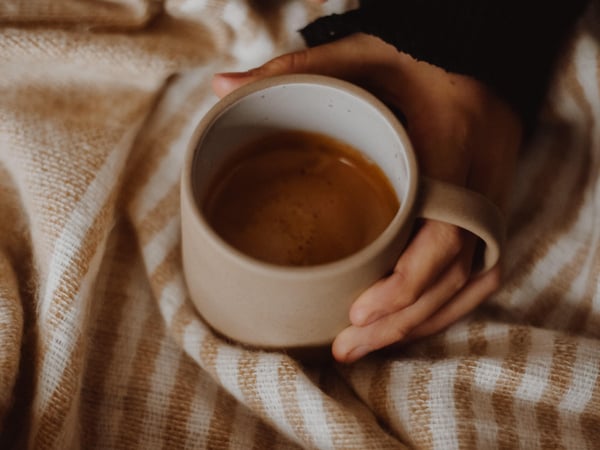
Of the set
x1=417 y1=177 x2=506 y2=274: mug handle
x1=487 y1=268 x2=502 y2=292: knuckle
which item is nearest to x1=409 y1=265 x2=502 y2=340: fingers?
x1=487 y1=268 x2=502 y2=292: knuckle

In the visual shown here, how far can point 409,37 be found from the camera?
0.49 meters

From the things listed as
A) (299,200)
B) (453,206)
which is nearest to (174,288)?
(299,200)

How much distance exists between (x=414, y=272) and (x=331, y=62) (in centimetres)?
17

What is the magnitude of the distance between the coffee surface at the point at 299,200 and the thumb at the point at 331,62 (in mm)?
43

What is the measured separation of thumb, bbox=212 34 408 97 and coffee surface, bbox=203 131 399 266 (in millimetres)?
43

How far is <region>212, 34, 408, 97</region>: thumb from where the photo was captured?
463mm

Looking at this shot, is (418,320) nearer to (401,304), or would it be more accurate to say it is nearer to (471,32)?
(401,304)

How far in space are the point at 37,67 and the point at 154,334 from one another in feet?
0.74

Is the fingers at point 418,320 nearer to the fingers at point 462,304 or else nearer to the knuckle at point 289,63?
the fingers at point 462,304

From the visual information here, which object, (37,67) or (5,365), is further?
(37,67)

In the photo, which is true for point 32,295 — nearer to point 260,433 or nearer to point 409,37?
point 260,433

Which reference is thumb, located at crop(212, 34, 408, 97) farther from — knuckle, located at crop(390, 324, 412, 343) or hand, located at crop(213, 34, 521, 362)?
knuckle, located at crop(390, 324, 412, 343)

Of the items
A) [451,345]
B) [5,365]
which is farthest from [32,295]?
[451,345]

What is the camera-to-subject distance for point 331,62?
0.49 meters
